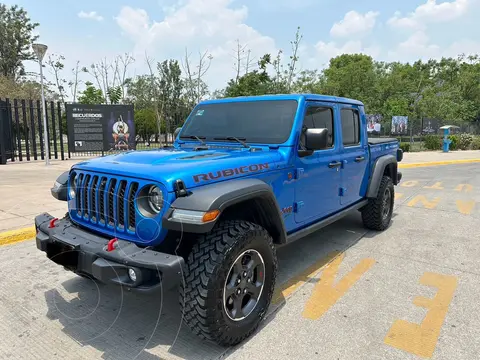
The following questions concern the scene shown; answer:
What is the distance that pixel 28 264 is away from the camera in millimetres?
4000

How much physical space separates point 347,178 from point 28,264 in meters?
3.77

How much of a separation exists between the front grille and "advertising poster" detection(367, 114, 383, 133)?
2343 centimetres

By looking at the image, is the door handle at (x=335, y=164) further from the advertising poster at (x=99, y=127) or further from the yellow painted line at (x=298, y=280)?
the advertising poster at (x=99, y=127)

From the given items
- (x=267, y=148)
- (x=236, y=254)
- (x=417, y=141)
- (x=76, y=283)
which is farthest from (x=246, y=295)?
(x=417, y=141)

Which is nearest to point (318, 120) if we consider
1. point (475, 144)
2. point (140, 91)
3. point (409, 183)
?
point (409, 183)

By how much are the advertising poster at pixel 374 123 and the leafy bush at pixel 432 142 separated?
10.1ft

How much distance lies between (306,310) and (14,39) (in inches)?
1934

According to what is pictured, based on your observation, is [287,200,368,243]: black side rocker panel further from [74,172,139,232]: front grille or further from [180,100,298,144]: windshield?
[74,172,139,232]: front grille

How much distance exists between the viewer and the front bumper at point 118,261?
7.08 feet

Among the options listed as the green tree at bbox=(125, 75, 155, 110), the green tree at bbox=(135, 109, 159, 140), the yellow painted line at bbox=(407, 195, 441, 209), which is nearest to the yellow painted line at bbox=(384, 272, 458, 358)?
the yellow painted line at bbox=(407, 195, 441, 209)

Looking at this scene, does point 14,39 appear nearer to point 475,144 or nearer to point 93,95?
point 93,95

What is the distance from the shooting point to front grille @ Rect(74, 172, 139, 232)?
2.47 meters

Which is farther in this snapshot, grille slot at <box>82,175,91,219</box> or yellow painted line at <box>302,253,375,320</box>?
yellow painted line at <box>302,253,375,320</box>

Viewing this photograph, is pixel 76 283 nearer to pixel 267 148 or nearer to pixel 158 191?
pixel 158 191
